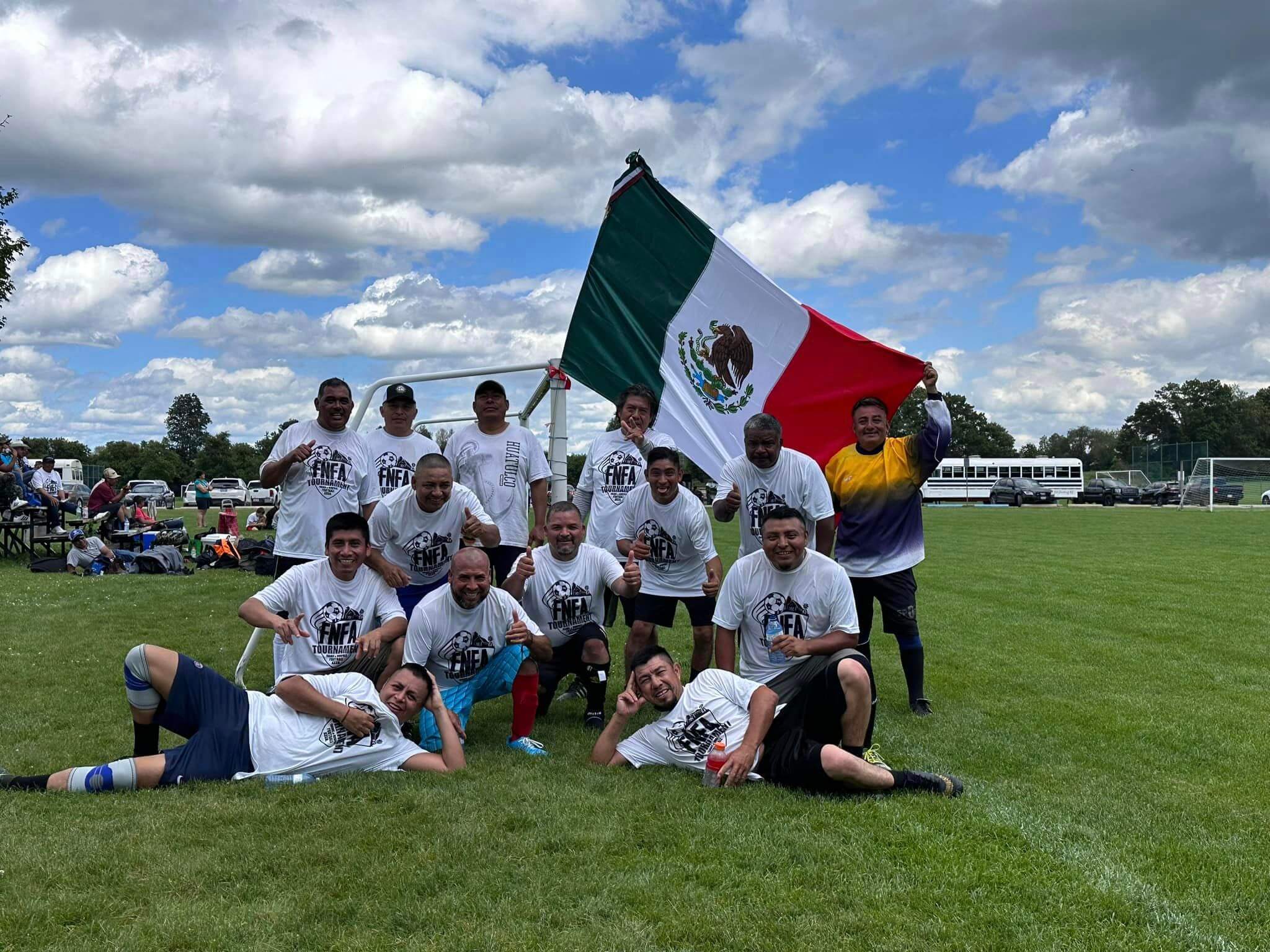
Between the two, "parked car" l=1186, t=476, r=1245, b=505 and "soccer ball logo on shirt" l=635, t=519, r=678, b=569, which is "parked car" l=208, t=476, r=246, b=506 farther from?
"parked car" l=1186, t=476, r=1245, b=505

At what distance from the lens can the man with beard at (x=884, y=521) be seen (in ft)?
21.2

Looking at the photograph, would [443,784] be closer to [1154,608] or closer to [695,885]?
[695,885]

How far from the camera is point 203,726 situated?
4.82m

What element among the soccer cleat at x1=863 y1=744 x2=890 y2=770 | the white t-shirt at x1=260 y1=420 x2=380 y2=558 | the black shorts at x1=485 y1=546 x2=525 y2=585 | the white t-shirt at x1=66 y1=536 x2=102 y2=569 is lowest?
the soccer cleat at x1=863 y1=744 x2=890 y2=770

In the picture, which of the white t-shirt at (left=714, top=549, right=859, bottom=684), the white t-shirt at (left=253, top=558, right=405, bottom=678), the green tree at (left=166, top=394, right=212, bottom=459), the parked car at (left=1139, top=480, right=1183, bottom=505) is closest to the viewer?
the white t-shirt at (left=714, top=549, right=859, bottom=684)

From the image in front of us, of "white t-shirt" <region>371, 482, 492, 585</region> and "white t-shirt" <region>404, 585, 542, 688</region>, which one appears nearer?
"white t-shirt" <region>404, 585, 542, 688</region>

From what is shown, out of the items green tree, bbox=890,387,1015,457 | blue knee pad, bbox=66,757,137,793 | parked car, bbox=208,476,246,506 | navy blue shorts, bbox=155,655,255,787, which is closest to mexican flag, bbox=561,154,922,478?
navy blue shorts, bbox=155,655,255,787

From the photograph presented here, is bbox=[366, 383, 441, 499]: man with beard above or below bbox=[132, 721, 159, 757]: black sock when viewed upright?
above

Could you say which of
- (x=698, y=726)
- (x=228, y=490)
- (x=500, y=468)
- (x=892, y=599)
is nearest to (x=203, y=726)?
(x=698, y=726)

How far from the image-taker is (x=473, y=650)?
18.6 feet

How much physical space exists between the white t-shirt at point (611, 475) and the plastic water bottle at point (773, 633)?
1.85 m

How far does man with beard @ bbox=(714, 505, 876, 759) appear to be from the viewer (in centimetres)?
487

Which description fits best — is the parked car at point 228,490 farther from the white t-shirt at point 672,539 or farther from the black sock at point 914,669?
the black sock at point 914,669

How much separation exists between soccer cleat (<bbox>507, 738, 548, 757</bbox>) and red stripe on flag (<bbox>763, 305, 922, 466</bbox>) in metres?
3.25
